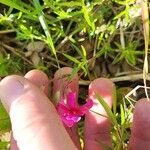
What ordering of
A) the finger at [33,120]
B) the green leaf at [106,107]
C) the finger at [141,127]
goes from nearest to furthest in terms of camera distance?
A: the finger at [33,120], the green leaf at [106,107], the finger at [141,127]

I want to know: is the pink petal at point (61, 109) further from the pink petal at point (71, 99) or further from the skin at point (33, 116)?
the skin at point (33, 116)

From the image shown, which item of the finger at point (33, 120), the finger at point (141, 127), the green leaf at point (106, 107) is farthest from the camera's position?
the finger at point (141, 127)

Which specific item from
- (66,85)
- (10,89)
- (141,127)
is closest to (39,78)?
(66,85)

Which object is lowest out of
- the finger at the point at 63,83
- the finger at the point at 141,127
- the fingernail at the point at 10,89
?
the finger at the point at 141,127

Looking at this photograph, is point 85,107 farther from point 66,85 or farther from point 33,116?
point 33,116

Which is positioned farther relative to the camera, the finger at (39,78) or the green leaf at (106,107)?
the finger at (39,78)

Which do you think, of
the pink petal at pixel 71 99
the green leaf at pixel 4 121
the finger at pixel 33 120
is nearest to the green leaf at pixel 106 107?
the pink petal at pixel 71 99

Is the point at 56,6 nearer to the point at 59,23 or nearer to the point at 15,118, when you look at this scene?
the point at 59,23

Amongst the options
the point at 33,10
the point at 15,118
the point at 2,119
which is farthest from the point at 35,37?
the point at 15,118
